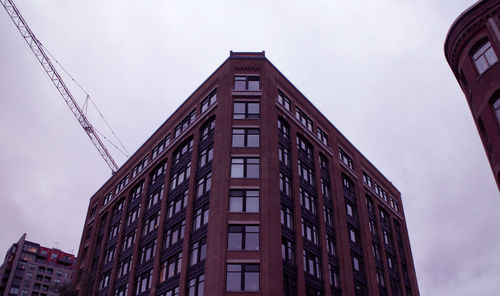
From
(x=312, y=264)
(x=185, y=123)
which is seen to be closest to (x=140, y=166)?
(x=185, y=123)

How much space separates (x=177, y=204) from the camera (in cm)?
4888

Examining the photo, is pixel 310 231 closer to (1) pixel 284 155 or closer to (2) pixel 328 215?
(2) pixel 328 215

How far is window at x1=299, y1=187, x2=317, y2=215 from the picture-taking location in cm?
4623

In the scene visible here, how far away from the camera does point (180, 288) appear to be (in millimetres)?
40250

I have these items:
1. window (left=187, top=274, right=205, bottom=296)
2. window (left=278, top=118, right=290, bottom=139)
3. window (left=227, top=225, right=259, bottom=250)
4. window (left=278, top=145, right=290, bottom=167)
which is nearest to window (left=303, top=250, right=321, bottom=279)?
window (left=227, top=225, right=259, bottom=250)

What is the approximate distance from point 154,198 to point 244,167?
58.6 ft

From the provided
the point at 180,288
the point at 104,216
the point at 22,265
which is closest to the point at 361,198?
the point at 180,288

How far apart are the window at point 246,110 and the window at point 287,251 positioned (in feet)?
45.3

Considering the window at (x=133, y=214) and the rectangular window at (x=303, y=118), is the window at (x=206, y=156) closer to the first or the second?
the rectangular window at (x=303, y=118)

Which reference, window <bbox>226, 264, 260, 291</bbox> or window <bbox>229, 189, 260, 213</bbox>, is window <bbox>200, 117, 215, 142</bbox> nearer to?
window <bbox>229, 189, 260, 213</bbox>

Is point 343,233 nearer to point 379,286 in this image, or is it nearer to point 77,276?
point 379,286

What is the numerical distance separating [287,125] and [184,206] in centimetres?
1499

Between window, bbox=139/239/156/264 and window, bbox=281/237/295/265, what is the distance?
17028 millimetres

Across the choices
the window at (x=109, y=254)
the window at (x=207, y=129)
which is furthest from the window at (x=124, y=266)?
the window at (x=207, y=129)
